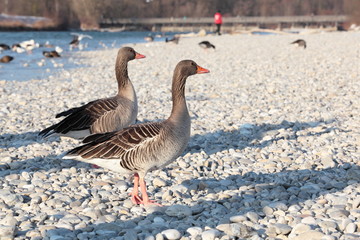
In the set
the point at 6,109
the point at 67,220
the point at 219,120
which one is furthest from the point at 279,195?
the point at 6,109

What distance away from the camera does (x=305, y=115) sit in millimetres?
12062

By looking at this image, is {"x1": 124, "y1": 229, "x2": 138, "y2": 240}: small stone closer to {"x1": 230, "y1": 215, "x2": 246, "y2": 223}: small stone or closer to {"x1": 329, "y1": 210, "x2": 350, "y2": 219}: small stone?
{"x1": 230, "y1": 215, "x2": 246, "y2": 223}: small stone

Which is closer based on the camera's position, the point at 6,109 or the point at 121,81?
the point at 121,81

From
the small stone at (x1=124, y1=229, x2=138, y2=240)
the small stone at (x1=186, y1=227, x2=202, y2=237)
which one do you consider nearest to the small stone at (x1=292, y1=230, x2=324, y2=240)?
the small stone at (x1=186, y1=227, x2=202, y2=237)

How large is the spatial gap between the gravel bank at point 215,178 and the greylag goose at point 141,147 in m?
0.51

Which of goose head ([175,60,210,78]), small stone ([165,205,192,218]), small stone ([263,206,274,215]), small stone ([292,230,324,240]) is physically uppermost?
goose head ([175,60,210,78])

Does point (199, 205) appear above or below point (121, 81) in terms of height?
below

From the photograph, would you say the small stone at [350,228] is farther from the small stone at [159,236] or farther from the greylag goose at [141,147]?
the greylag goose at [141,147]

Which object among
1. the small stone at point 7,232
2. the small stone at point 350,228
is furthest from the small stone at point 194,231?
the small stone at point 7,232

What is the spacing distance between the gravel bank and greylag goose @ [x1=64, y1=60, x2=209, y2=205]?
0.51 metres

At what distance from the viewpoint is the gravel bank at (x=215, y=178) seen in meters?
5.37

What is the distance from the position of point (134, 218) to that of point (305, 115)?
24.1 feet

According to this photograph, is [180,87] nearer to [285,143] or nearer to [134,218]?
[134,218]

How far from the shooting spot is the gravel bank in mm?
5367
